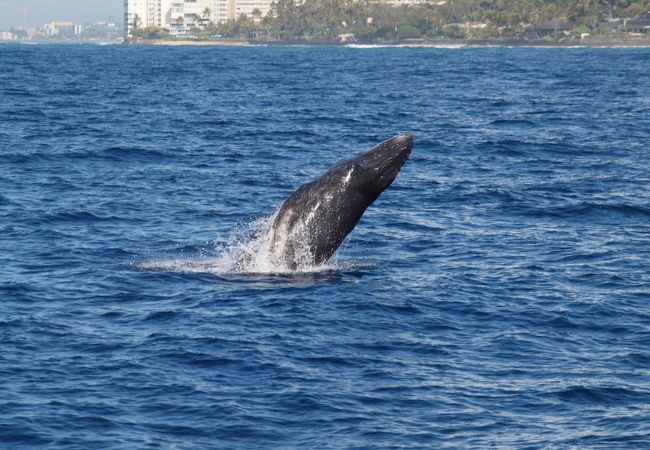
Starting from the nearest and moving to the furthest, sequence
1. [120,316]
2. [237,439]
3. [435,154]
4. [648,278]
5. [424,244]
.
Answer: [237,439] < [120,316] < [648,278] < [424,244] < [435,154]

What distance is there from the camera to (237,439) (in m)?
12.9

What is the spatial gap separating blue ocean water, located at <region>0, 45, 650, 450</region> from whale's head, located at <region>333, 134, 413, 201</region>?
1.72m

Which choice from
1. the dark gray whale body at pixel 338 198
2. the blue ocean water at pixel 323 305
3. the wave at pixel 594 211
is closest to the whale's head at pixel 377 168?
the dark gray whale body at pixel 338 198

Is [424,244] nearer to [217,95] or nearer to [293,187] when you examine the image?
[293,187]

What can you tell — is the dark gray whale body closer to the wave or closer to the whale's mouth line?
the whale's mouth line

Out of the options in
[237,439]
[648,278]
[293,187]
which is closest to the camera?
[237,439]

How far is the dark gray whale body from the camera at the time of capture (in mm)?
19688

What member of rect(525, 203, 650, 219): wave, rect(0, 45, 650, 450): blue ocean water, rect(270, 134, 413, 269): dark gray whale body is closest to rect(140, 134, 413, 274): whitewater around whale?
rect(270, 134, 413, 269): dark gray whale body

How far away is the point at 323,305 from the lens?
718 inches

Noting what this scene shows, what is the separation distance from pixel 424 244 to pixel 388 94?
5358 centimetres

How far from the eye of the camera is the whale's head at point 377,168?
19.7 m

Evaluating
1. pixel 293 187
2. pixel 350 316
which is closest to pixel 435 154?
pixel 293 187

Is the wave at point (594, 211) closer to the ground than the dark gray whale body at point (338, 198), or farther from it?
closer to the ground

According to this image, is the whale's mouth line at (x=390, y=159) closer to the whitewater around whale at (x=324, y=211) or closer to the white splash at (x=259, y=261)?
the whitewater around whale at (x=324, y=211)
